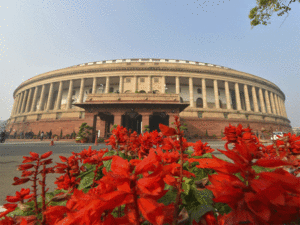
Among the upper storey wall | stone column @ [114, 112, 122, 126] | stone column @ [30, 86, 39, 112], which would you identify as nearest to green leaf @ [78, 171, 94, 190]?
stone column @ [114, 112, 122, 126]

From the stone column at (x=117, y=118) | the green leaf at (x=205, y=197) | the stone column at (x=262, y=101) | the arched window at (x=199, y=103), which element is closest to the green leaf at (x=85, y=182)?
the green leaf at (x=205, y=197)

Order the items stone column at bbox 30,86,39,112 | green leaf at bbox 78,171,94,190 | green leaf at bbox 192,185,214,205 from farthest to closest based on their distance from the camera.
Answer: stone column at bbox 30,86,39,112 < green leaf at bbox 78,171,94,190 < green leaf at bbox 192,185,214,205

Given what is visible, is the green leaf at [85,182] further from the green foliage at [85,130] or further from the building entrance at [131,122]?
the building entrance at [131,122]

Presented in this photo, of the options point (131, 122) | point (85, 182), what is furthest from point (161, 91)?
point (85, 182)

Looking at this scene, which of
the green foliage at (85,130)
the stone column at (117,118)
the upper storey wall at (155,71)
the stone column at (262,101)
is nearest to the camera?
the green foliage at (85,130)

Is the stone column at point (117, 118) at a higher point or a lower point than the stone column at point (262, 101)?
lower

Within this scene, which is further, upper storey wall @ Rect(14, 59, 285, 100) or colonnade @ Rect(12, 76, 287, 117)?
colonnade @ Rect(12, 76, 287, 117)

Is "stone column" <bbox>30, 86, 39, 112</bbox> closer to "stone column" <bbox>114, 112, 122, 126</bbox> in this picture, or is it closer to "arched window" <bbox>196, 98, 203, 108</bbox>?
Answer: "stone column" <bbox>114, 112, 122, 126</bbox>

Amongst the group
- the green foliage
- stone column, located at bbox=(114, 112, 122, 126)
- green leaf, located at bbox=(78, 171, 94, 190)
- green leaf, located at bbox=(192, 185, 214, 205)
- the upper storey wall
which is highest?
the upper storey wall

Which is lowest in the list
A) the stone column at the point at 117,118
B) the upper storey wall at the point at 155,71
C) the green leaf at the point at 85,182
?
the green leaf at the point at 85,182

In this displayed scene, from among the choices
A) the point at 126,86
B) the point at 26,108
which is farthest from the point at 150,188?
the point at 26,108

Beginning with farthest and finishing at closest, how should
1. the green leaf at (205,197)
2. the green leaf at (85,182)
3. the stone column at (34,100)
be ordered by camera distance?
the stone column at (34,100)
the green leaf at (85,182)
the green leaf at (205,197)

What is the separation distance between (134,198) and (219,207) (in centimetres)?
67

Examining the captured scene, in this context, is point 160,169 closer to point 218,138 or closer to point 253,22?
point 253,22
